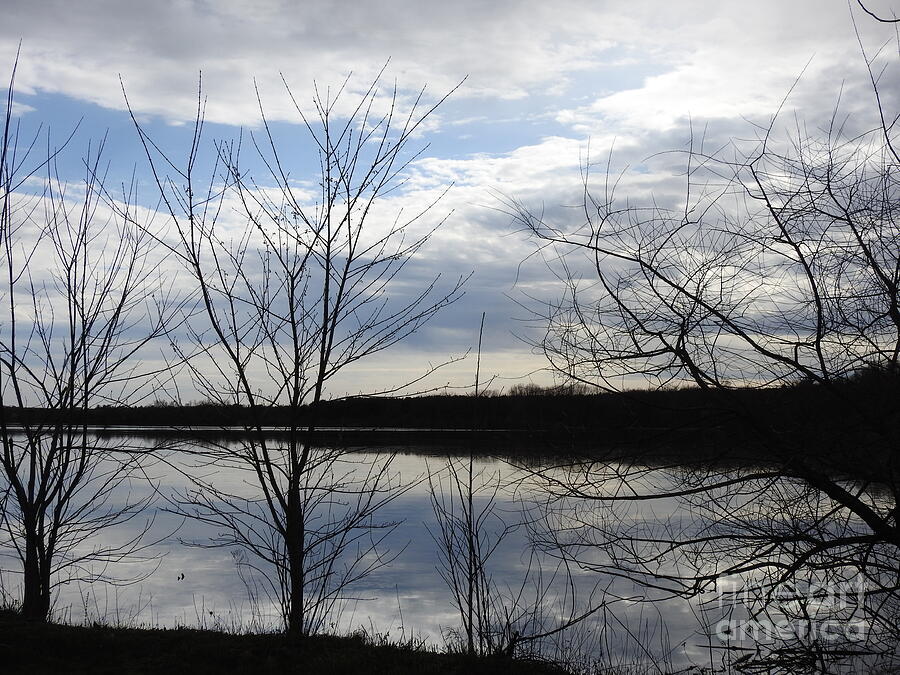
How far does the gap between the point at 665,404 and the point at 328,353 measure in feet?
7.32

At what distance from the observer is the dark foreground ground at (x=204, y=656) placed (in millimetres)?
4746

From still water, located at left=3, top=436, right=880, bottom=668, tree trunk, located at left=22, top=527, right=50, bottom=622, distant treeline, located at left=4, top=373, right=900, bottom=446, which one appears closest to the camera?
distant treeline, located at left=4, top=373, right=900, bottom=446

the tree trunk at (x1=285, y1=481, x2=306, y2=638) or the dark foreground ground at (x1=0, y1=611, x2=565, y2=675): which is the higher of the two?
the tree trunk at (x1=285, y1=481, x2=306, y2=638)

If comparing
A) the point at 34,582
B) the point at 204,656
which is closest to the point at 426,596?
the point at 34,582

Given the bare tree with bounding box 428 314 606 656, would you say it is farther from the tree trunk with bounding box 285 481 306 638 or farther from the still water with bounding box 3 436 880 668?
the tree trunk with bounding box 285 481 306 638

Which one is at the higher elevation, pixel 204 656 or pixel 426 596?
pixel 204 656

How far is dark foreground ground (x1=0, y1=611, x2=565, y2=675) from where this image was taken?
475 cm

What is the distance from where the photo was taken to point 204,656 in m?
4.98

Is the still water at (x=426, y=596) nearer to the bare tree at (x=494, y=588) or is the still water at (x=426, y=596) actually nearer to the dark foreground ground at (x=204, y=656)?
the bare tree at (x=494, y=588)

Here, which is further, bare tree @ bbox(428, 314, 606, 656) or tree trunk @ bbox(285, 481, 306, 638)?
bare tree @ bbox(428, 314, 606, 656)

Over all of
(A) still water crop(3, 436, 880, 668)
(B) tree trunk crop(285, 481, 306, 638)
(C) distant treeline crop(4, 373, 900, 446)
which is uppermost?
(C) distant treeline crop(4, 373, 900, 446)

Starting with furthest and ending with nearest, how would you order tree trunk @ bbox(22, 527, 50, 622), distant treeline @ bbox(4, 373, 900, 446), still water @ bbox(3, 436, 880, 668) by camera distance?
still water @ bbox(3, 436, 880, 668) → tree trunk @ bbox(22, 527, 50, 622) → distant treeline @ bbox(4, 373, 900, 446)

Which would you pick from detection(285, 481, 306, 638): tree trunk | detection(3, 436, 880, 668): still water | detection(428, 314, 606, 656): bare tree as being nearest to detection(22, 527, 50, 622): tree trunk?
detection(3, 436, 880, 668): still water

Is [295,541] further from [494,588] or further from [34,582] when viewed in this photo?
[494,588]
